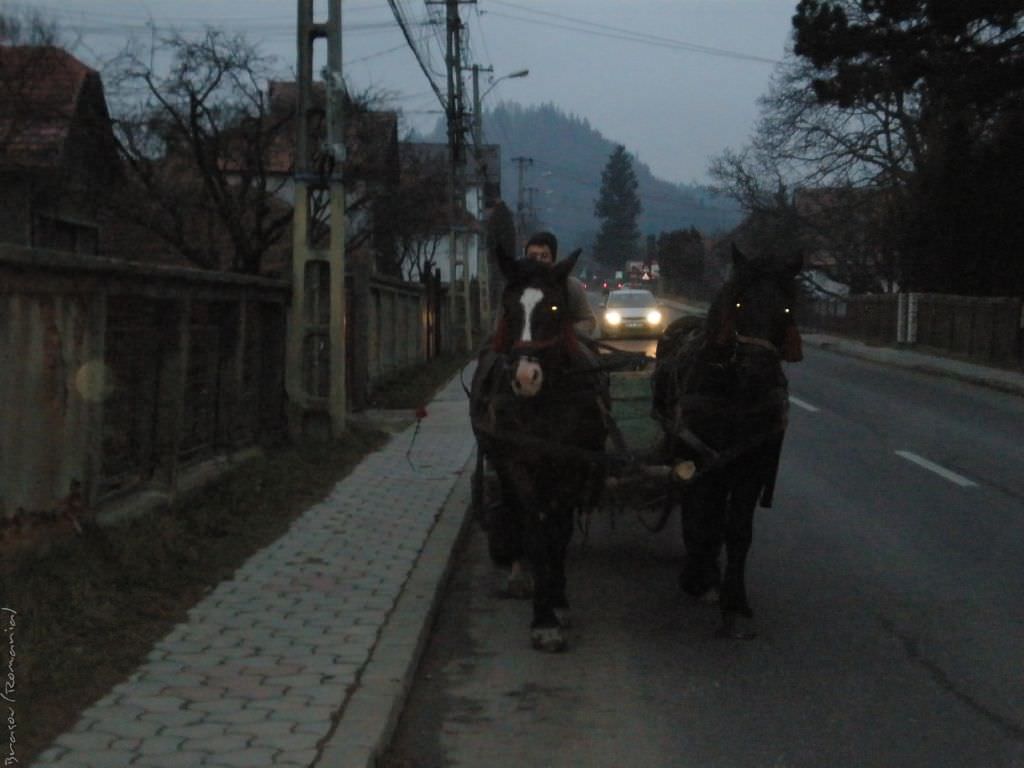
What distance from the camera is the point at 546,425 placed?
7.18 meters

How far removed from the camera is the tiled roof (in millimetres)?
22109

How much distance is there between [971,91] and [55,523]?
1050 inches

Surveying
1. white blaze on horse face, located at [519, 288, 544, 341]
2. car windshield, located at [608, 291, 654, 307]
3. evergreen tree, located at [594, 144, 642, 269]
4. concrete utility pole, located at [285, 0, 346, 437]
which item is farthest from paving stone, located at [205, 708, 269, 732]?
evergreen tree, located at [594, 144, 642, 269]

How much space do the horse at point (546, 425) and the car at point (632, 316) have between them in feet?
118

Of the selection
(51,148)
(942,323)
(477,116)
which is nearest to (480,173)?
(477,116)

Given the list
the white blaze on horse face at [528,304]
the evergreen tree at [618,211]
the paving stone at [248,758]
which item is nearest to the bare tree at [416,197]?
the white blaze on horse face at [528,304]

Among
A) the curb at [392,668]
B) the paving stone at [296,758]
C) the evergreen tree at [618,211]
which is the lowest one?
the curb at [392,668]

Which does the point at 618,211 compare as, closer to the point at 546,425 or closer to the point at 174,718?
the point at 546,425

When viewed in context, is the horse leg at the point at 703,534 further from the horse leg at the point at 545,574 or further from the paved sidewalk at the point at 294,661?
the paved sidewalk at the point at 294,661

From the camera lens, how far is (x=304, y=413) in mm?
15281

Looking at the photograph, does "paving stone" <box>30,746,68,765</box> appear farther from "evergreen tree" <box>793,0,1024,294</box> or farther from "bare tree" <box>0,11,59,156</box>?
"evergreen tree" <box>793,0,1024,294</box>

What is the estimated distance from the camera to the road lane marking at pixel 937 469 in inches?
529

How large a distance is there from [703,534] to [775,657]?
3.22 feet

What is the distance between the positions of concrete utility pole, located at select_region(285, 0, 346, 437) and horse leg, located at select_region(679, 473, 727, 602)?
7.53 m
